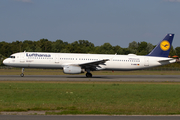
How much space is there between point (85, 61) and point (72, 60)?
6.73ft

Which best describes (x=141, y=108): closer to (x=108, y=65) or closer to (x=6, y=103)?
(x=6, y=103)

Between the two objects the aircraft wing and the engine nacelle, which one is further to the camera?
the aircraft wing

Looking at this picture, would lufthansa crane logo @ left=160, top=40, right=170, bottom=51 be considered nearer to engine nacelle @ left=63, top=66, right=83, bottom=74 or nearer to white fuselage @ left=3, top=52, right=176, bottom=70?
white fuselage @ left=3, top=52, right=176, bottom=70

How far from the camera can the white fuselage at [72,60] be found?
1385 inches

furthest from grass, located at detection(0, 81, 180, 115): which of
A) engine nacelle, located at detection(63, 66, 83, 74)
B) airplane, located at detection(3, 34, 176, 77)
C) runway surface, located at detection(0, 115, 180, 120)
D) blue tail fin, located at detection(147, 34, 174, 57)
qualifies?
blue tail fin, located at detection(147, 34, 174, 57)

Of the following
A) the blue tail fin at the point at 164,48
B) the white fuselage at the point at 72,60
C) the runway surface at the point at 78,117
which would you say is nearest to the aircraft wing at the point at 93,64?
the white fuselage at the point at 72,60

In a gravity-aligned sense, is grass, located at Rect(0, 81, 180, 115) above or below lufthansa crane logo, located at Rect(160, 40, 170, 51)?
below

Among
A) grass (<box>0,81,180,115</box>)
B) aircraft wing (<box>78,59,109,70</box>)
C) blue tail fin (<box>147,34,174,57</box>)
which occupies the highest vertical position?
blue tail fin (<box>147,34,174,57</box>)

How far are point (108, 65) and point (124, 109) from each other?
954 inches

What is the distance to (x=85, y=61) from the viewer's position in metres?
36.8

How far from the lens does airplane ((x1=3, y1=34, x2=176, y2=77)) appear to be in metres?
35.1

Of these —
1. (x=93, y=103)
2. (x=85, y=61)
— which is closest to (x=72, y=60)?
(x=85, y=61)

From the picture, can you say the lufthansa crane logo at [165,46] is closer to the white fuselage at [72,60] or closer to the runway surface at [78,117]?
the white fuselage at [72,60]

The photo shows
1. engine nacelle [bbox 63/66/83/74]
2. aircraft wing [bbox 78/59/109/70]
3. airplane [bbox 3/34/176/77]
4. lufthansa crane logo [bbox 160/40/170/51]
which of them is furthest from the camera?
lufthansa crane logo [bbox 160/40/170/51]
